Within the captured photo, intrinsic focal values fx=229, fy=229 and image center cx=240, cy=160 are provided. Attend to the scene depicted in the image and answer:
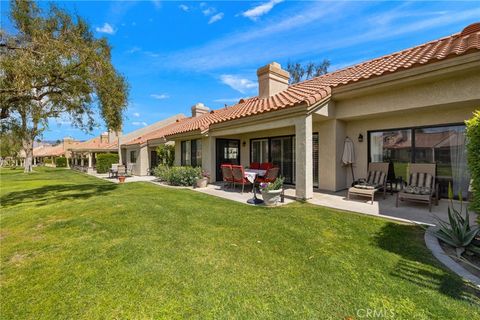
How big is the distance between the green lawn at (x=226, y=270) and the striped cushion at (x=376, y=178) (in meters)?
3.34

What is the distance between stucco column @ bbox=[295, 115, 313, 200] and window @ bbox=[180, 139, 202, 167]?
8.23 meters

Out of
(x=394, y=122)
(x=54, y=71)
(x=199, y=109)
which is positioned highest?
(x=199, y=109)

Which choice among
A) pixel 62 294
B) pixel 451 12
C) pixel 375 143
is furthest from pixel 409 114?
pixel 62 294

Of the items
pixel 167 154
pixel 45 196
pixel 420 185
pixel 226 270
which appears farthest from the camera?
pixel 167 154

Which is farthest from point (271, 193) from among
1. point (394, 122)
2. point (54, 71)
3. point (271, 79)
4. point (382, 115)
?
point (54, 71)

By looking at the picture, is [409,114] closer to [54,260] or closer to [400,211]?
[400,211]

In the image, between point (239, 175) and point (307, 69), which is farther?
point (307, 69)

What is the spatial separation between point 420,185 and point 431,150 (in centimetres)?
174

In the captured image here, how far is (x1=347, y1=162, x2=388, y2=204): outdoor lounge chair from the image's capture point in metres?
8.28

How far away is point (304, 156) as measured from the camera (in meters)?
8.35

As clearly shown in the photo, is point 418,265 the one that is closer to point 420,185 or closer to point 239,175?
point 420,185

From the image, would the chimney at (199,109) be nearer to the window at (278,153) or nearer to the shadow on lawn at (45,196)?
the window at (278,153)

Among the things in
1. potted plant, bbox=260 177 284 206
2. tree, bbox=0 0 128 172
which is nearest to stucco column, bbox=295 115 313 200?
potted plant, bbox=260 177 284 206

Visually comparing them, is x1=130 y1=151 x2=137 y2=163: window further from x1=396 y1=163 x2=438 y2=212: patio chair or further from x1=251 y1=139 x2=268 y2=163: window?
x1=396 y1=163 x2=438 y2=212: patio chair
